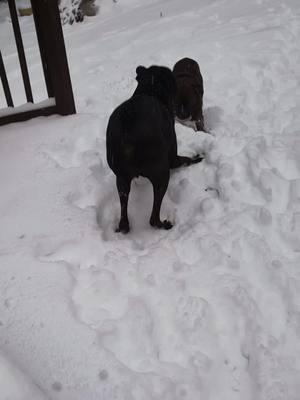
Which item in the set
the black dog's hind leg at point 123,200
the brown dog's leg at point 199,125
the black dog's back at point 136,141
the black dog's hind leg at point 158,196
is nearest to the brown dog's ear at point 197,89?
the brown dog's leg at point 199,125

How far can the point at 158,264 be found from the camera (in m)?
2.51

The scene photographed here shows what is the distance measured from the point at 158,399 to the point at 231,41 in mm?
5584

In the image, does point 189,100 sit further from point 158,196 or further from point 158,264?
point 158,264

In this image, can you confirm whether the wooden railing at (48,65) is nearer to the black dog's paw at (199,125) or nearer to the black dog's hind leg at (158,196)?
the black dog's paw at (199,125)

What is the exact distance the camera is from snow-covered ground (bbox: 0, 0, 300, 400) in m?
1.85

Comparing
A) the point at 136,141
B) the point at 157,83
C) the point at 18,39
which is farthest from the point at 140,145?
the point at 18,39

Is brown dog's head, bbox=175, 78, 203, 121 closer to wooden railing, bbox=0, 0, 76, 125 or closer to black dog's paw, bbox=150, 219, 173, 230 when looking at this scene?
wooden railing, bbox=0, 0, 76, 125

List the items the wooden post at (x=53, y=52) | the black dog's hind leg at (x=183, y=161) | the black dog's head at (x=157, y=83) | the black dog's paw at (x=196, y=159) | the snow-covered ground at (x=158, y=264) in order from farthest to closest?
1. the wooden post at (x=53, y=52)
2. the black dog's paw at (x=196, y=159)
3. the black dog's hind leg at (x=183, y=161)
4. the black dog's head at (x=157, y=83)
5. the snow-covered ground at (x=158, y=264)

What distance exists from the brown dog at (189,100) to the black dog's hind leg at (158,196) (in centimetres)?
151

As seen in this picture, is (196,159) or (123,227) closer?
(123,227)

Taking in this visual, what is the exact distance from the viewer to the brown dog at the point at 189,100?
3986 mm

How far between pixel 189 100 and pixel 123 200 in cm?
164

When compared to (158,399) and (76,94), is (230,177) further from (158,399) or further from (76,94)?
(76,94)

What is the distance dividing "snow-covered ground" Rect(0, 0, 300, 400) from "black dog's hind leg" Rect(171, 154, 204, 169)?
7 cm
